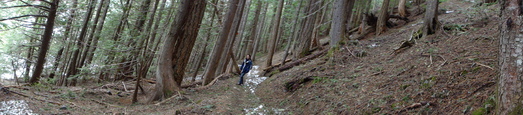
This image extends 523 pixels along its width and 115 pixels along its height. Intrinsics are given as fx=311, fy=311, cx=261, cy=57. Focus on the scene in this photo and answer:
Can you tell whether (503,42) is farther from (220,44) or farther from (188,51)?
(220,44)

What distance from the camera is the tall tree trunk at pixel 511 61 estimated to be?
2.79 meters

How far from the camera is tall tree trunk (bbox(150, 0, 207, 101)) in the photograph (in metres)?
8.41

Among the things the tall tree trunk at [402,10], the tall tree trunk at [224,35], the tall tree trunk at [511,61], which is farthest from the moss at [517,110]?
the tall tree trunk at [402,10]

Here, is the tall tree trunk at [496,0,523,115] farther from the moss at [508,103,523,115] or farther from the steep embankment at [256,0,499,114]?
the steep embankment at [256,0,499,114]

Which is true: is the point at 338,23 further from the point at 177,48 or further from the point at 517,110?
the point at 517,110

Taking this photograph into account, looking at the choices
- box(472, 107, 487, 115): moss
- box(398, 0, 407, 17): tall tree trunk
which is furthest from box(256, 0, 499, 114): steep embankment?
box(398, 0, 407, 17): tall tree trunk

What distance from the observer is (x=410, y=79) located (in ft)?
18.9

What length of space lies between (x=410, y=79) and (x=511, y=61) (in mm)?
2942

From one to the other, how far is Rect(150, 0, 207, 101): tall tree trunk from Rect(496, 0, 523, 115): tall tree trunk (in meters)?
7.16

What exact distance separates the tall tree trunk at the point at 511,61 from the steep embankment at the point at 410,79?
0.60 m

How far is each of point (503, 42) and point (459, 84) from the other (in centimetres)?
178

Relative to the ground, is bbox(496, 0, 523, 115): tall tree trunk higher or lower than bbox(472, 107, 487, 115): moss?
higher

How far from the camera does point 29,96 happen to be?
6488 mm

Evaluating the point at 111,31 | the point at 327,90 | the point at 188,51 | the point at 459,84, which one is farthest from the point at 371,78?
the point at 111,31
